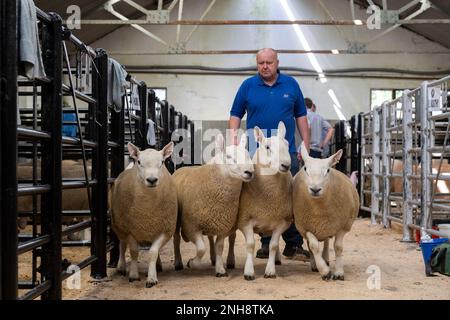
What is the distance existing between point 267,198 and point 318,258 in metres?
0.64

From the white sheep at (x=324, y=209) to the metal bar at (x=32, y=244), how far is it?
82.9 inches

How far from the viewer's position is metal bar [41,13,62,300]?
3.58m

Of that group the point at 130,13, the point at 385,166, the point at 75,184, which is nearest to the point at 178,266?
the point at 75,184

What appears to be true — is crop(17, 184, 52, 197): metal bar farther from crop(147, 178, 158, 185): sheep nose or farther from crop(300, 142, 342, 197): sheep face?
crop(300, 142, 342, 197): sheep face

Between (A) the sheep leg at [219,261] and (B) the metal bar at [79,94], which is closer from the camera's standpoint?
(B) the metal bar at [79,94]

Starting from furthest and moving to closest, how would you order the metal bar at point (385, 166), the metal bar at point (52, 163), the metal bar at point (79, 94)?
the metal bar at point (385, 166) → the metal bar at point (79, 94) → the metal bar at point (52, 163)

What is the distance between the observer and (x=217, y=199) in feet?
16.7

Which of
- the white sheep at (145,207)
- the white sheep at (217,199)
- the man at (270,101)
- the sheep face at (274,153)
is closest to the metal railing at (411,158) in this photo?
the man at (270,101)

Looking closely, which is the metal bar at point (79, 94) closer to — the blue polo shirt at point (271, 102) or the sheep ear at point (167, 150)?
the sheep ear at point (167, 150)

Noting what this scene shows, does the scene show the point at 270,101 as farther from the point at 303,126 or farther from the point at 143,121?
the point at 143,121

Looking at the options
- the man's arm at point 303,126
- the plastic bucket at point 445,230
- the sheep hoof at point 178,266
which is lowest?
the sheep hoof at point 178,266

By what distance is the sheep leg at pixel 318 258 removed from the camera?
4.87 metres

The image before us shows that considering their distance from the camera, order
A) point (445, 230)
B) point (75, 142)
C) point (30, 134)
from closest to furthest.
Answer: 1. point (30, 134)
2. point (75, 142)
3. point (445, 230)
